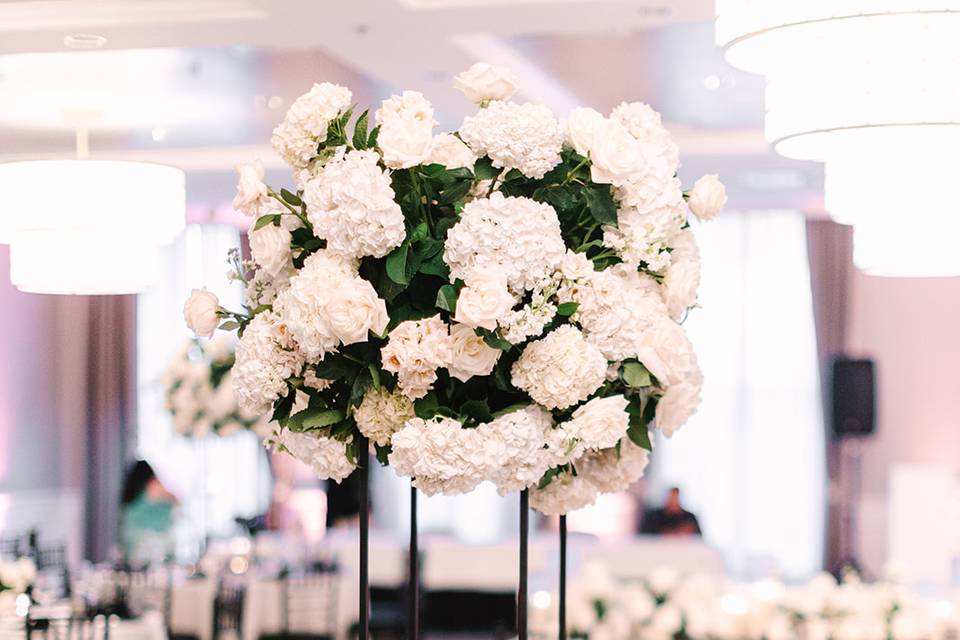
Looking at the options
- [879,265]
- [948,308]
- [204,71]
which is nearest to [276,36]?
[204,71]

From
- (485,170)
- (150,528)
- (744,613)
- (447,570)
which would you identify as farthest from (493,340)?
(150,528)

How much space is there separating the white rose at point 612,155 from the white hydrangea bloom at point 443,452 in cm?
44

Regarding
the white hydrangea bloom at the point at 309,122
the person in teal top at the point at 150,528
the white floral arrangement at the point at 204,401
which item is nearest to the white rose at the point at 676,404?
the white hydrangea bloom at the point at 309,122

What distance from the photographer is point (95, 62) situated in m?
7.41

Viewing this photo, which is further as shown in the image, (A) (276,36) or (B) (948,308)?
(B) (948,308)

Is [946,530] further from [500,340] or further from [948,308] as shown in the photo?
[500,340]

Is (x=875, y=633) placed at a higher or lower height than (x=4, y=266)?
lower

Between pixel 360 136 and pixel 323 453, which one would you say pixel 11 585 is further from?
pixel 360 136

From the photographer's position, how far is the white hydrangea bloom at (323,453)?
6.88 feet

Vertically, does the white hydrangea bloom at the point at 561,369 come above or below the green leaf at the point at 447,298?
below

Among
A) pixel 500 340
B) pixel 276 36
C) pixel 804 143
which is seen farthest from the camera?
pixel 276 36

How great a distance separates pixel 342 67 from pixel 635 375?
606 cm

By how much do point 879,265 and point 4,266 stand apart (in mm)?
9336

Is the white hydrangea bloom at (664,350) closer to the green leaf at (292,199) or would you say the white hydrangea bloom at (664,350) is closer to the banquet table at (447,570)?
the green leaf at (292,199)
